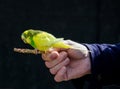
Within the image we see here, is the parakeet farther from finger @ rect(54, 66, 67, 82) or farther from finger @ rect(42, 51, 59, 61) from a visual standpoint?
finger @ rect(54, 66, 67, 82)

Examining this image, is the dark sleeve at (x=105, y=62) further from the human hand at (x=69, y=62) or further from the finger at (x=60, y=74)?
the finger at (x=60, y=74)

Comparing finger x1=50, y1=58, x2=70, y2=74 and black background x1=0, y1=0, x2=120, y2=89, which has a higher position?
finger x1=50, y1=58, x2=70, y2=74

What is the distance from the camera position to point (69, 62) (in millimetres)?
1796

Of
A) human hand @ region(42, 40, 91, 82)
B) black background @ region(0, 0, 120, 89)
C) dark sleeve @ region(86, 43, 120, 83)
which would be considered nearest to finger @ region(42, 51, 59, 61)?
human hand @ region(42, 40, 91, 82)

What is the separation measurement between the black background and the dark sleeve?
2.34 m

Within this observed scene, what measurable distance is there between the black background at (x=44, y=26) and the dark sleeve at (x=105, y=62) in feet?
7.69

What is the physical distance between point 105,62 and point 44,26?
2.40 metres

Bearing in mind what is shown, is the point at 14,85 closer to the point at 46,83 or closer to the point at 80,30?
the point at 46,83

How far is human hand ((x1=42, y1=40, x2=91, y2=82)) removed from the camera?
169 cm

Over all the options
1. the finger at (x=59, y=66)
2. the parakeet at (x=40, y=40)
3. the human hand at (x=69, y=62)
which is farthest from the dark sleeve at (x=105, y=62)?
the parakeet at (x=40, y=40)

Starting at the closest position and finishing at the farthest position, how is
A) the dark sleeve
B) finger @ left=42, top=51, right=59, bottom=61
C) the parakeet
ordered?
1. the parakeet
2. finger @ left=42, top=51, right=59, bottom=61
3. the dark sleeve

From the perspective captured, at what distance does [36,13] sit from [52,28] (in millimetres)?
198

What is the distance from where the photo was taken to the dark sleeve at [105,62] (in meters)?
1.87

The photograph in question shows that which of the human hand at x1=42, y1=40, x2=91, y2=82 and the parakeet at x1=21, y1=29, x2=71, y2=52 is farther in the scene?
the human hand at x1=42, y1=40, x2=91, y2=82
